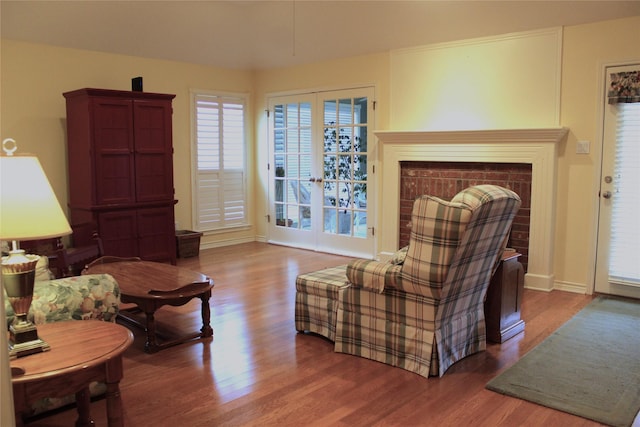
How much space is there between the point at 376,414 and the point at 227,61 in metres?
5.52

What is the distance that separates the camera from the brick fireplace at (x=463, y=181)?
5320 mm

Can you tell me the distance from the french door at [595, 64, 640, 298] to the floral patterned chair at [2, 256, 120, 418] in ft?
13.4

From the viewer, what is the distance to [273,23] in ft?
21.2

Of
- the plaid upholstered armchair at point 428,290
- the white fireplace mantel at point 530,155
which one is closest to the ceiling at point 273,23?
the white fireplace mantel at point 530,155

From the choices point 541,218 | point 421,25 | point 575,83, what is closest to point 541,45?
point 575,83

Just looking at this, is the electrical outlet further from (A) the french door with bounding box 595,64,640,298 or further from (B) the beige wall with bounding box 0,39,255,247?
(B) the beige wall with bounding box 0,39,255,247

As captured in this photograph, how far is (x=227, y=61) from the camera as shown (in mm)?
7270

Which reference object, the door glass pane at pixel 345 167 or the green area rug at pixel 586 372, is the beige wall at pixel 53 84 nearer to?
the door glass pane at pixel 345 167

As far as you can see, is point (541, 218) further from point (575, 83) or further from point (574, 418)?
point (574, 418)

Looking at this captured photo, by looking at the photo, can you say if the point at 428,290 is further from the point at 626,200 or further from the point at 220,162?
the point at 220,162

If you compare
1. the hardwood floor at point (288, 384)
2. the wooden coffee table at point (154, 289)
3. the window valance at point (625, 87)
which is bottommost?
the hardwood floor at point (288, 384)

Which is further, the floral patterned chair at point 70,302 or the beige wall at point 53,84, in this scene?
the beige wall at point 53,84

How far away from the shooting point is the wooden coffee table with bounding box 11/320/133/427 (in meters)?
1.93

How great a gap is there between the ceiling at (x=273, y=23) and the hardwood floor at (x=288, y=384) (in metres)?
2.61
